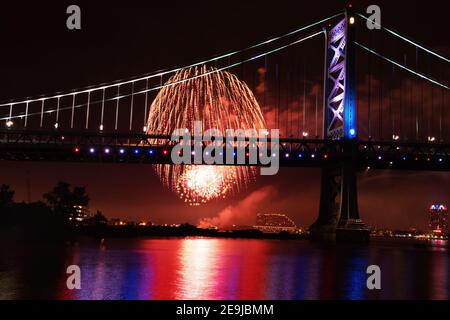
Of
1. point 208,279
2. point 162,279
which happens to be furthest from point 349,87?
point 162,279

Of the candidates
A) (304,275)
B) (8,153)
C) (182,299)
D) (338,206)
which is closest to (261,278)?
(304,275)

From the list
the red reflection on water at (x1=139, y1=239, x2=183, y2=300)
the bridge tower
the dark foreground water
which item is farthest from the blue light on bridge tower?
the red reflection on water at (x1=139, y1=239, x2=183, y2=300)

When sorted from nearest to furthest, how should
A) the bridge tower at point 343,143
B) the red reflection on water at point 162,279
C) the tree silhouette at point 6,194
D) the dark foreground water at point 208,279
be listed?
the red reflection on water at point 162,279
the dark foreground water at point 208,279
the bridge tower at point 343,143
the tree silhouette at point 6,194

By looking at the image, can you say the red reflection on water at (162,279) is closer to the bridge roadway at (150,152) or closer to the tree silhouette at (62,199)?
the bridge roadway at (150,152)

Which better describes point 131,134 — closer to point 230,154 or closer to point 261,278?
point 230,154

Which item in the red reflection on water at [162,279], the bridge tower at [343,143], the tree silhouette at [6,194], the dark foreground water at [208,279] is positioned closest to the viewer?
the red reflection on water at [162,279]

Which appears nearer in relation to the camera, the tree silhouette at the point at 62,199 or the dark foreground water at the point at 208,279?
the dark foreground water at the point at 208,279

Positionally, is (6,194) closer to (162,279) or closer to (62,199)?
(62,199)

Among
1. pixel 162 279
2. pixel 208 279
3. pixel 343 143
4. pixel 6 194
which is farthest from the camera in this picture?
pixel 6 194

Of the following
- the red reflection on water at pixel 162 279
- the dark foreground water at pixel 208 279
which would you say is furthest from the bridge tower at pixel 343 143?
the red reflection on water at pixel 162 279
